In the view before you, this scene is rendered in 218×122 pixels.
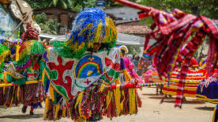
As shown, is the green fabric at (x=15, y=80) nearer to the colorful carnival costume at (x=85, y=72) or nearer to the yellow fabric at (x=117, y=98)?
the colorful carnival costume at (x=85, y=72)

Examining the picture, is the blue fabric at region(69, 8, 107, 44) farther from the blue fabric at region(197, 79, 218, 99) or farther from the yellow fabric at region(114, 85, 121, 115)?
the blue fabric at region(197, 79, 218, 99)

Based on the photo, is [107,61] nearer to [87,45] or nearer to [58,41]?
Answer: [87,45]

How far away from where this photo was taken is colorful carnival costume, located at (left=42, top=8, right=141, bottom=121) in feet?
14.8

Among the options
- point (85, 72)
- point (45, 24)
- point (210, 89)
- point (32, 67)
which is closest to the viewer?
point (85, 72)

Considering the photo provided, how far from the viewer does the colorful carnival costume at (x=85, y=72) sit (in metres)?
4.52

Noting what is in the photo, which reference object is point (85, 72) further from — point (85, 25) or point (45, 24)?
point (45, 24)

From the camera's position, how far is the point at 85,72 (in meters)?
4.77

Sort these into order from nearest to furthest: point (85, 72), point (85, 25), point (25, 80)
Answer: point (85, 25), point (85, 72), point (25, 80)

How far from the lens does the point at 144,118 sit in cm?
703

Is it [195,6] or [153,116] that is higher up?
[195,6]

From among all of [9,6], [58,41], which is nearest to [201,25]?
[58,41]

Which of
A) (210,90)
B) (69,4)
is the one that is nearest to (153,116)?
(210,90)

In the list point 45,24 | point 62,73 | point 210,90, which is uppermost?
point 45,24

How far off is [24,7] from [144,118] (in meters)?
9.29
